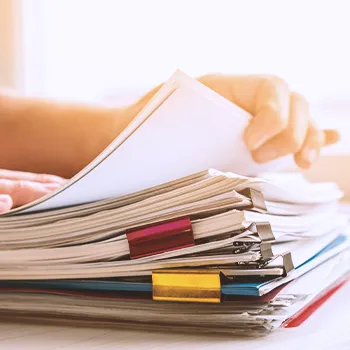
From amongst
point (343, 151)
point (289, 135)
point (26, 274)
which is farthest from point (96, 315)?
point (343, 151)

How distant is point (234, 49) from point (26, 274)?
839 millimetres

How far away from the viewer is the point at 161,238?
0.43 metres

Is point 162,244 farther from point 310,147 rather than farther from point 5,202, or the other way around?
point 310,147

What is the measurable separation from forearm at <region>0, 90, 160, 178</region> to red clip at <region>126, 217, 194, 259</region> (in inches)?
11.4

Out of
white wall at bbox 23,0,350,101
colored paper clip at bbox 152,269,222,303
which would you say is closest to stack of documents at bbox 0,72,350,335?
colored paper clip at bbox 152,269,222,303

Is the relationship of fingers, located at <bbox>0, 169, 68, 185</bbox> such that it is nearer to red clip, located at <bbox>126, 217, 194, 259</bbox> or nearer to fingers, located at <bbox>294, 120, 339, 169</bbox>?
red clip, located at <bbox>126, 217, 194, 259</bbox>

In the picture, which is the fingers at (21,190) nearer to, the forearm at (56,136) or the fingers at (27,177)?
the fingers at (27,177)

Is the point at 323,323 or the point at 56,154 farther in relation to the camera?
the point at 56,154

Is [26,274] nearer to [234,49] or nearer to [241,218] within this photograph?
[241,218]

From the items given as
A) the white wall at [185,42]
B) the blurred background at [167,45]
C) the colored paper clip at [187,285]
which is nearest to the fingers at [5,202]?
the colored paper clip at [187,285]

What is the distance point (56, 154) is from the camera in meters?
0.75

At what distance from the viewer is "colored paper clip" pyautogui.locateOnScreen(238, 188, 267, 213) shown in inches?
16.9

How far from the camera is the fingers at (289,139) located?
65 centimetres

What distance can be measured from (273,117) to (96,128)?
0.23 m
